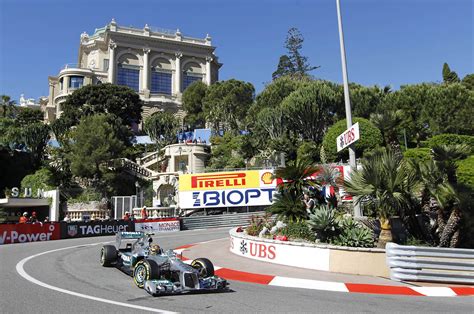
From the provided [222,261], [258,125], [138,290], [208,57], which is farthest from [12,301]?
[208,57]

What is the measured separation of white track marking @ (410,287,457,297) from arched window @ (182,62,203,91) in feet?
272

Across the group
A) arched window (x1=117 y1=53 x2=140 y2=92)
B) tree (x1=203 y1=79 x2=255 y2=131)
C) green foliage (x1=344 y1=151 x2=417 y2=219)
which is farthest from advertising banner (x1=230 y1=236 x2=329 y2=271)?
arched window (x1=117 y1=53 x2=140 y2=92)

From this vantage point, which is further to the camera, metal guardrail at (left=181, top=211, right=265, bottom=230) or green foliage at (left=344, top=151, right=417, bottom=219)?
metal guardrail at (left=181, top=211, right=265, bottom=230)

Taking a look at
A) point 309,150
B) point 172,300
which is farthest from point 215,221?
point 172,300

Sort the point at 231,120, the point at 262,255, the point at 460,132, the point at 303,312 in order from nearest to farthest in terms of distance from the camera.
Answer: the point at 303,312, the point at 262,255, the point at 460,132, the point at 231,120

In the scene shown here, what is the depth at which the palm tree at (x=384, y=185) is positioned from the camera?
1088 centimetres

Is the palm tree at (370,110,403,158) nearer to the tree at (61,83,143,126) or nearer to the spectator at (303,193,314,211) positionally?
the spectator at (303,193,314,211)

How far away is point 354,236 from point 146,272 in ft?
20.2

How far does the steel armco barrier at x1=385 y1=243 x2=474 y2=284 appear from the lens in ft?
31.9

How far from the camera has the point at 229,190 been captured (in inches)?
1348

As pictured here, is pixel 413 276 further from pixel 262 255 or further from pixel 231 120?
pixel 231 120

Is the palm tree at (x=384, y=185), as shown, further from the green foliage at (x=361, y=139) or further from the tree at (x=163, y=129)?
the tree at (x=163, y=129)

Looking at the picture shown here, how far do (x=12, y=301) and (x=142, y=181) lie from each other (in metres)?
39.0

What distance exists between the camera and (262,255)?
1345cm
